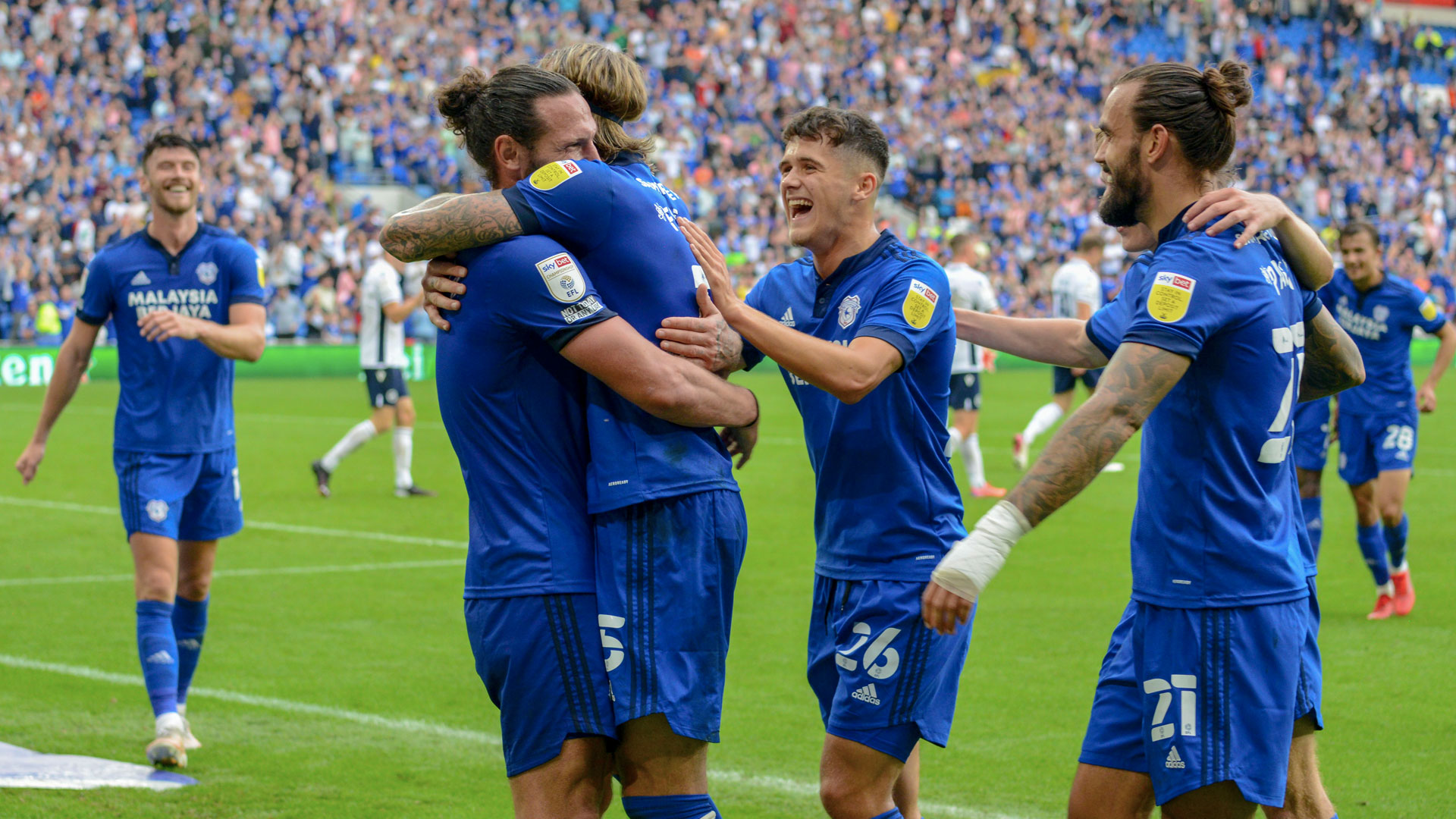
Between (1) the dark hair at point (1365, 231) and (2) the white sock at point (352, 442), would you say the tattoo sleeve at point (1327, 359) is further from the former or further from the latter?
(2) the white sock at point (352, 442)

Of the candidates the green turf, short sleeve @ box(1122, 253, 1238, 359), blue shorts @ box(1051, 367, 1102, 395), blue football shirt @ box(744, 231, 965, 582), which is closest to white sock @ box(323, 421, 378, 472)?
the green turf

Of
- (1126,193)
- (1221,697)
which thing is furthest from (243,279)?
(1221,697)

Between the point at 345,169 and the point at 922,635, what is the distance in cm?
2907

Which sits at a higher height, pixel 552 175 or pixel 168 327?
pixel 552 175

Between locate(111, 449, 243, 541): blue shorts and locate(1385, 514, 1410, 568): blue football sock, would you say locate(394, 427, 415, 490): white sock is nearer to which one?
locate(111, 449, 243, 541): blue shorts

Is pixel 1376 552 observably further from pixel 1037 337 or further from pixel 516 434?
pixel 516 434

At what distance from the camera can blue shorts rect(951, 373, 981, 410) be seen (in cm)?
1362

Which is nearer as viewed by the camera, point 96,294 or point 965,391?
point 96,294

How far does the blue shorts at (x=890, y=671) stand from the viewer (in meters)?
3.72

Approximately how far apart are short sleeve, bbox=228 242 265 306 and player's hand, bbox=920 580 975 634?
408cm

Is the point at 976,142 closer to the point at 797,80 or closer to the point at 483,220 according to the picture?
the point at 797,80

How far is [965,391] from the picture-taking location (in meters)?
13.8

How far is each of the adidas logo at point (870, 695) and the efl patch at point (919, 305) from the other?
2.92ft

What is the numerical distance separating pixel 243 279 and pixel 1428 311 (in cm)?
678
